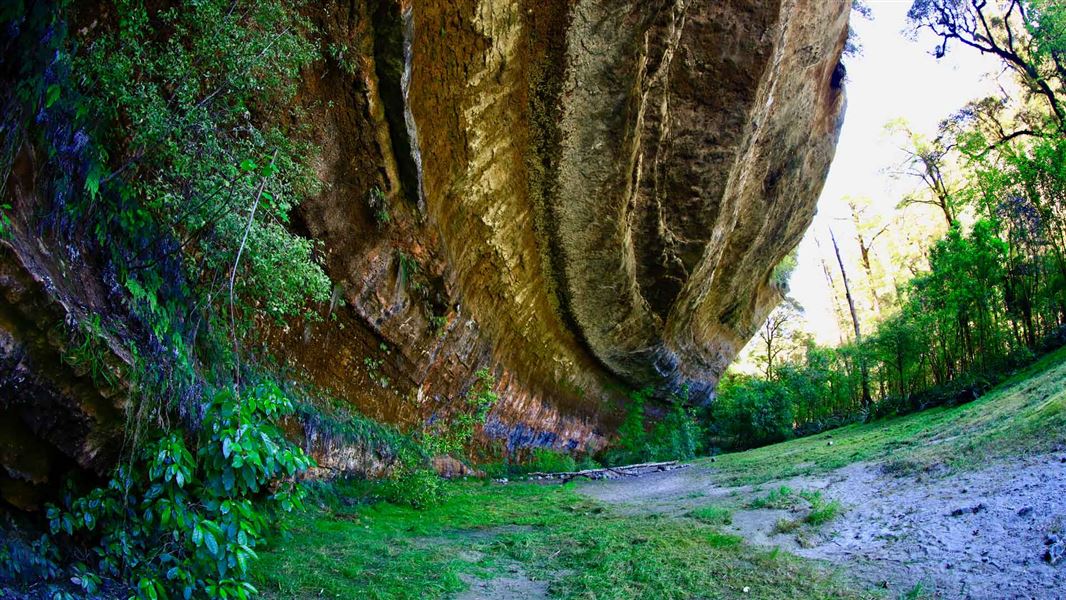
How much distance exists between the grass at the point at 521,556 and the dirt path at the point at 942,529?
45 centimetres

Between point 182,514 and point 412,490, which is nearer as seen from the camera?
point 182,514

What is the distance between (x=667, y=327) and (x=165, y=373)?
13908mm

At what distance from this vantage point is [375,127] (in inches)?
314

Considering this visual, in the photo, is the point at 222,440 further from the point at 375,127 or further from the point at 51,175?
the point at 375,127

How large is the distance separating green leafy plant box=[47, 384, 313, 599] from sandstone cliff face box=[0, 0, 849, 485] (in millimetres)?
334

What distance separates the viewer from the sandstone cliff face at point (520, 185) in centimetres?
760

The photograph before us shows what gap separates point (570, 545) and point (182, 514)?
4148mm

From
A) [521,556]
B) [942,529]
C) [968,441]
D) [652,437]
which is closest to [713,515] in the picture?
[942,529]

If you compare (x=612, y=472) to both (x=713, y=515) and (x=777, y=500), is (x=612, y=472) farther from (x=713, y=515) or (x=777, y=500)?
(x=713, y=515)

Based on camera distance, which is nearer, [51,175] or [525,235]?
[51,175]

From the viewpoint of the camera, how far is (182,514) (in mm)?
3424

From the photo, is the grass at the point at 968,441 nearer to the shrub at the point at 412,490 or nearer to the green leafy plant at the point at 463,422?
the green leafy plant at the point at 463,422

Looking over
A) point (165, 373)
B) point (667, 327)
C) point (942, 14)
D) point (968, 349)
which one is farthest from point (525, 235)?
point (942, 14)

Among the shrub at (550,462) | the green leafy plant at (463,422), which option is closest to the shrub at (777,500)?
the green leafy plant at (463,422)
